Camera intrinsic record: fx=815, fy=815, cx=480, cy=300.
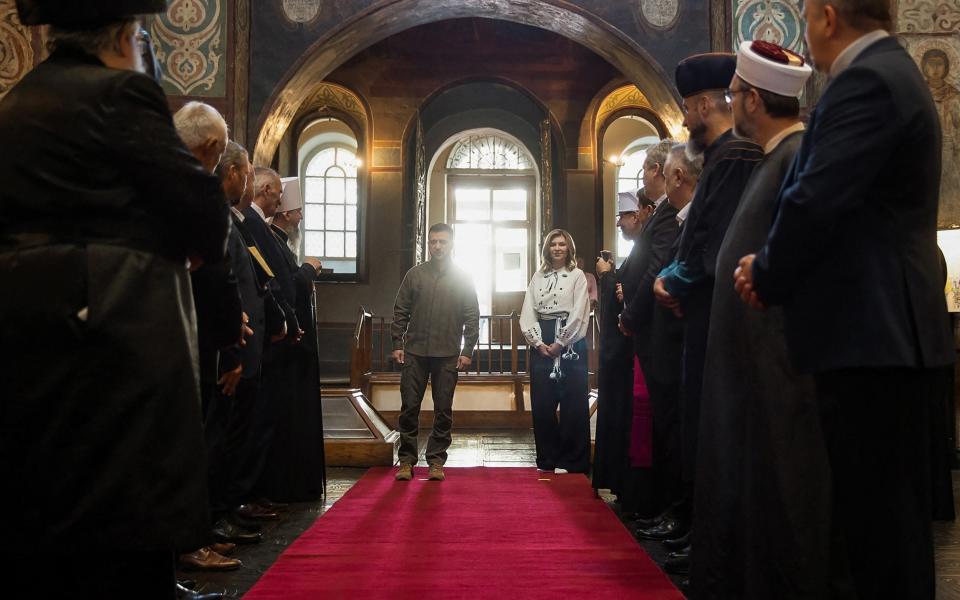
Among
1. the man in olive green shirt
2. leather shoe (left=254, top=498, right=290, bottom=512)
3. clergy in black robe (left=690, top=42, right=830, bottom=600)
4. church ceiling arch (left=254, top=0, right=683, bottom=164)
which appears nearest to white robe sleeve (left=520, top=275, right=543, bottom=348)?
the man in olive green shirt

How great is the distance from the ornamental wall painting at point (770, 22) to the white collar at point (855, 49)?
5.77 m

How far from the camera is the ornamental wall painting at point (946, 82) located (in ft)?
20.6

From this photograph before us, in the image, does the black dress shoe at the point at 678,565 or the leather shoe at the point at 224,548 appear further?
the leather shoe at the point at 224,548

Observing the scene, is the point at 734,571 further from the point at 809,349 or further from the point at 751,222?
the point at 751,222

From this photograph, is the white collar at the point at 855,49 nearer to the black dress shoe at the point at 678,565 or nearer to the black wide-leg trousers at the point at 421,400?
the black dress shoe at the point at 678,565

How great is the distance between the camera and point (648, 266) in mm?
3760

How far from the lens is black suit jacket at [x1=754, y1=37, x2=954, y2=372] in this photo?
159 cm

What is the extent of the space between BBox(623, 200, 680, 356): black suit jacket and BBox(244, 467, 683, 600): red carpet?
2.96ft

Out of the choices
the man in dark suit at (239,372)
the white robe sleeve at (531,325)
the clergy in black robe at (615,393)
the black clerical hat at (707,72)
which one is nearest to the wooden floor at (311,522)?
the man in dark suit at (239,372)

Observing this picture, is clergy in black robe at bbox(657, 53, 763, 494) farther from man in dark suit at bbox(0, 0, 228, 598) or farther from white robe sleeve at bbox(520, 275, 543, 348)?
white robe sleeve at bbox(520, 275, 543, 348)

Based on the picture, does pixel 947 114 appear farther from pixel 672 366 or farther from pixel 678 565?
pixel 678 565

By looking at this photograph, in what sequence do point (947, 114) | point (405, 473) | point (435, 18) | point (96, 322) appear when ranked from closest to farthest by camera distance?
point (96, 322) → point (405, 473) → point (947, 114) → point (435, 18)

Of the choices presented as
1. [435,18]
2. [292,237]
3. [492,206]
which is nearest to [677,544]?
[292,237]

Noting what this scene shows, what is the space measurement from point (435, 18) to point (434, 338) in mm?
3859
